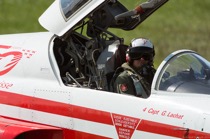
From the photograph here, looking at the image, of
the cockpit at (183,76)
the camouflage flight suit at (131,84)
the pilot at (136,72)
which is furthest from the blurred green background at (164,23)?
the cockpit at (183,76)

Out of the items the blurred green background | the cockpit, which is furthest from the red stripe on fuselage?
the blurred green background

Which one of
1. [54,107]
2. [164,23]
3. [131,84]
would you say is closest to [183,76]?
[131,84]

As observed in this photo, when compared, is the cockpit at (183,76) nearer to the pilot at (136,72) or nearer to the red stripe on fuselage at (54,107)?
the pilot at (136,72)

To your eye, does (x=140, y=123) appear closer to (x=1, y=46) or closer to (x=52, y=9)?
(x=52, y=9)

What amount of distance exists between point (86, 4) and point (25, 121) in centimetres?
195

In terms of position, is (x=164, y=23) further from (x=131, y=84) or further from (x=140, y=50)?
(x=131, y=84)

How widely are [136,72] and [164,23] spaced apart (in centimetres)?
1394

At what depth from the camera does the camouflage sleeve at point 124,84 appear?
9.30 meters

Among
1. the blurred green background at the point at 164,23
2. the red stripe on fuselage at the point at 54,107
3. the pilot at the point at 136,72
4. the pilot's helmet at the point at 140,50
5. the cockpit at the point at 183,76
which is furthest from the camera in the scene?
the blurred green background at the point at 164,23

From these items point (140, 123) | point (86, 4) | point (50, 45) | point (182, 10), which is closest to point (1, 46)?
point (50, 45)

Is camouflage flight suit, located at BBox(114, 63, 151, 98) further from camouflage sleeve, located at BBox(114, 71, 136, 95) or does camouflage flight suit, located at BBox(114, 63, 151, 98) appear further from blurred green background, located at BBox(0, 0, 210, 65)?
blurred green background, located at BBox(0, 0, 210, 65)

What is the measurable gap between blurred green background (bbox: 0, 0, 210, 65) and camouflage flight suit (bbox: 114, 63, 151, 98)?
32.9 ft

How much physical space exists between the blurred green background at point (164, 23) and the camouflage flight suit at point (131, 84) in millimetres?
10029

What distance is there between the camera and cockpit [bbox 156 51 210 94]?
350 inches
